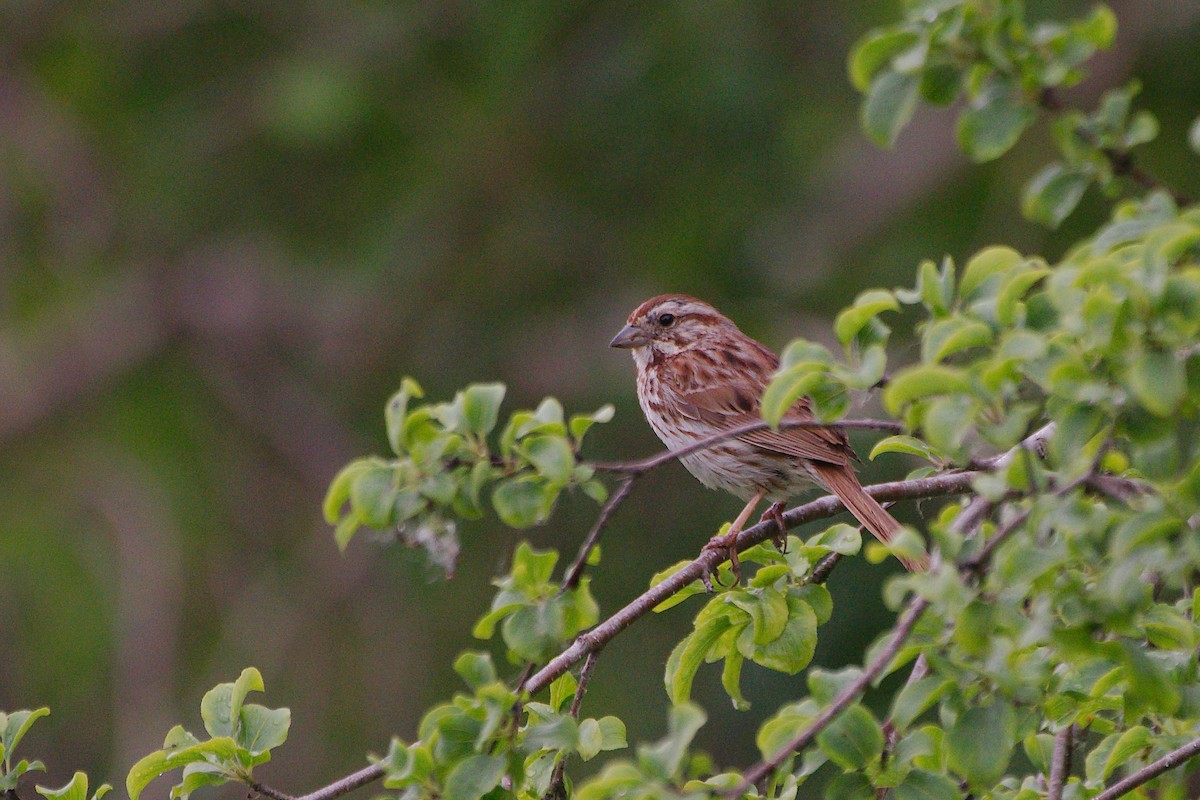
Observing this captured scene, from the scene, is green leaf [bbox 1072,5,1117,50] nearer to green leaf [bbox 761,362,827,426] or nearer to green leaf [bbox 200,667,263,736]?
green leaf [bbox 761,362,827,426]

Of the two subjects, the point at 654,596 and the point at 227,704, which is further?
the point at 654,596

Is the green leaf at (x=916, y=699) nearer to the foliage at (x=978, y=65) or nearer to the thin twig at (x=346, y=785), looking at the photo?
the foliage at (x=978, y=65)

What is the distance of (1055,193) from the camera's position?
8.20 feet

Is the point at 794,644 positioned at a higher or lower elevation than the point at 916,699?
higher

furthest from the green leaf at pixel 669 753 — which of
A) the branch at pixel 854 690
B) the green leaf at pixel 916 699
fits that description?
the green leaf at pixel 916 699

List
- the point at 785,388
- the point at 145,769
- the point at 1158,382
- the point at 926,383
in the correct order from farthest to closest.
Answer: the point at 145,769 → the point at 785,388 → the point at 926,383 → the point at 1158,382

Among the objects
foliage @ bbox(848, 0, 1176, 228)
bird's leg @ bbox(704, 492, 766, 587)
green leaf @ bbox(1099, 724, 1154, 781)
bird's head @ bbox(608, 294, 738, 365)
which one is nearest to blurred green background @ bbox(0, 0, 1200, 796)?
bird's head @ bbox(608, 294, 738, 365)

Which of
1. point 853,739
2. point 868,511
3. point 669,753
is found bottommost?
point 853,739

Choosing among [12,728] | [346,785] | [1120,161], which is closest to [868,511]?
[1120,161]

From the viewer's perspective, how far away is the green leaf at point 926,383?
1938mm

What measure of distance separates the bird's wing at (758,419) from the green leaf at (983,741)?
7.53 feet

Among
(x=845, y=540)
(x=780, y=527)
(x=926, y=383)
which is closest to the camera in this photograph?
(x=926, y=383)

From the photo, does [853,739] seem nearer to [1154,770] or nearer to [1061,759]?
[1154,770]

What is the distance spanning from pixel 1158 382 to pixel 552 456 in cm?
82
